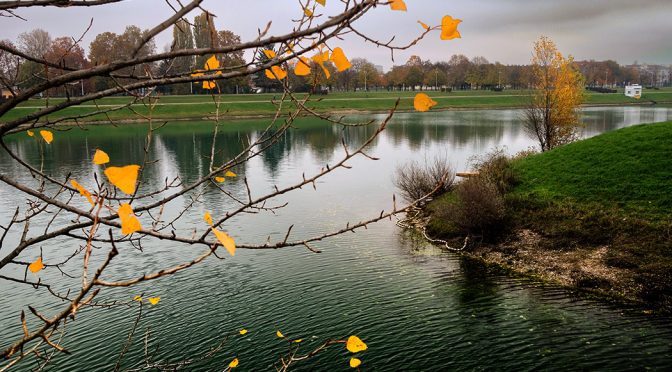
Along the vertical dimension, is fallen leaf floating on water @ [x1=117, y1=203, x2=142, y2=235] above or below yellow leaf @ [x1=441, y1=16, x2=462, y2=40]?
below

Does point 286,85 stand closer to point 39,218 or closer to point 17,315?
point 17,315

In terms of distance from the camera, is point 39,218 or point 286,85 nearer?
point 286,85

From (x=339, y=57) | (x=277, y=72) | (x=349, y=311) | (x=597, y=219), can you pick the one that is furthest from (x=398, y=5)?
(x=597, y=219)

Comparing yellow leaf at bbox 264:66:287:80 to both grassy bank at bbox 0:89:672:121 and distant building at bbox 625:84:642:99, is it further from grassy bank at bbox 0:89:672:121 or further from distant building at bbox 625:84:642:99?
distant building at bbox 625:84:642:99

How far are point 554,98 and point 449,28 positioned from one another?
114ft

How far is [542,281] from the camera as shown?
16.1 metres

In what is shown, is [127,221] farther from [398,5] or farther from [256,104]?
[256,104]

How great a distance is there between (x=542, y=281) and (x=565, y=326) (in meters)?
3.38

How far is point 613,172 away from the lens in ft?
70.9

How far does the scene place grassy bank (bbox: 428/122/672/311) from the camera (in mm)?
15570

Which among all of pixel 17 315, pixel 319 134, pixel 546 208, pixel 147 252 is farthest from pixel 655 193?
pixel 319 134

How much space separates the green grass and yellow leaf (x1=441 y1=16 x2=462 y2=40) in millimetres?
18972

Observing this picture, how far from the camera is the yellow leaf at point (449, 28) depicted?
7.16 ft

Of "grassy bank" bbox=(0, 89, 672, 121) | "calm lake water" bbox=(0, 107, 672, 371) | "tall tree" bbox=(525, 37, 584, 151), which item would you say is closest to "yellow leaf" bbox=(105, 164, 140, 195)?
"calm lake water" bbox=(0, 107, 672, 371)
